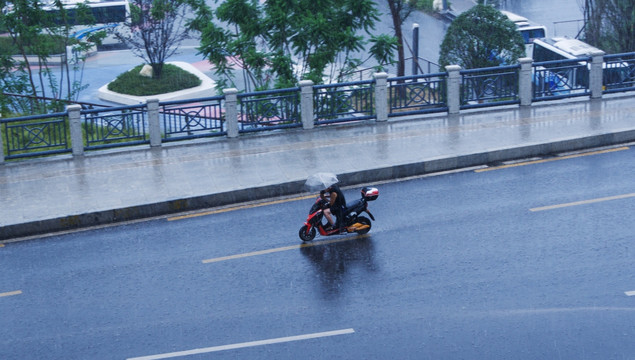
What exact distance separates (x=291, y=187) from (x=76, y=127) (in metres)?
5.28

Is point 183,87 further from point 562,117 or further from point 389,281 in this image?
point 389,281

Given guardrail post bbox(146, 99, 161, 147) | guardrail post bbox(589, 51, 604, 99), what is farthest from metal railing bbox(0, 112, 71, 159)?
guardrail post bbox(589, 51, 604, 99)

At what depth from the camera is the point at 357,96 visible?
19250 millimetres

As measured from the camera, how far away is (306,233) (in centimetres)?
1265

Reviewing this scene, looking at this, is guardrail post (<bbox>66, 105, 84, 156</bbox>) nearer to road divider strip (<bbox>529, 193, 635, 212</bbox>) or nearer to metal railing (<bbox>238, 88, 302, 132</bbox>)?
metal railing (<bbox>238, 88, 302, 132</bbox>)

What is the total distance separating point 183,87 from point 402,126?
66.7 ft

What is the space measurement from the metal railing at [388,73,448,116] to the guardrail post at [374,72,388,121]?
25cm

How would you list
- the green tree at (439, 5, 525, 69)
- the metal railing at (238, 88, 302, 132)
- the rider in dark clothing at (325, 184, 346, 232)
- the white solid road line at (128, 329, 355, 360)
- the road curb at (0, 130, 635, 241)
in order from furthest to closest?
the green tree at (439, 5, 525, 69) → the metal railing at (238, 88, 302, 132) → the road curb at (0, 130, 635, 241) → the rider in dark clothing at (325, 184, 346, 232) → the white solid road line at (128, 329, 355, 360)

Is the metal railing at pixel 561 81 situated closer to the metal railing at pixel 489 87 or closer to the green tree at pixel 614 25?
the metal railing at pixel 489 87

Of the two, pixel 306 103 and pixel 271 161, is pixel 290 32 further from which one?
pixel 271 161

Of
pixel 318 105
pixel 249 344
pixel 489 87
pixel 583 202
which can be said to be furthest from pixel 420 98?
pixel 249 344

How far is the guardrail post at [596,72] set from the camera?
65.6 ft

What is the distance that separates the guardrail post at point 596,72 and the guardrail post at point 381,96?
493 cm

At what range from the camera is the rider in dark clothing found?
41.4ft
